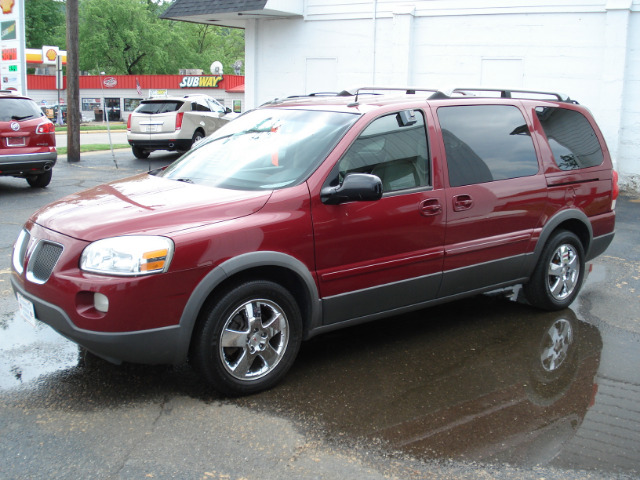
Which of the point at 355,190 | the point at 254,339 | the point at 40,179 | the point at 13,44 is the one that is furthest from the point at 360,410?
the point at 13,44

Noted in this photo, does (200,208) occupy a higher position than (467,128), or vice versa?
(467,128)

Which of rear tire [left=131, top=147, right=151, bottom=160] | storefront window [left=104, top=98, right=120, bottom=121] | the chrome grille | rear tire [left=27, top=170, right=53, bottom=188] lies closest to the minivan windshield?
the chrome grille

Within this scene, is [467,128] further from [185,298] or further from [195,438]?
[195,438]

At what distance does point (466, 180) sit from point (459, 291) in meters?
0.82

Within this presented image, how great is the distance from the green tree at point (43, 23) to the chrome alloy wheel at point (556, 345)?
70418mm

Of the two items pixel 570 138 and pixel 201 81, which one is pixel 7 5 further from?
pixel 201 81

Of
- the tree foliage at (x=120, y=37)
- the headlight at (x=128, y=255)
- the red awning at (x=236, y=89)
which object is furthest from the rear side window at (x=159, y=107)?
the tree foliage at (x=120, y=37)

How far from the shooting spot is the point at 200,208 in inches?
154

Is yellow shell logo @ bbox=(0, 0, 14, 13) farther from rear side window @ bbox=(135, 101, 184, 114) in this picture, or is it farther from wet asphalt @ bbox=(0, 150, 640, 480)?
wet asphalt @ bbox=(0, 150, 640, 480)

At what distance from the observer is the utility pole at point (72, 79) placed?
16625mm

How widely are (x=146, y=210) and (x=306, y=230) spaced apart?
0.94 metres

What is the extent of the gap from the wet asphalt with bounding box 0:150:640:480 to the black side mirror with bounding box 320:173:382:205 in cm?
114

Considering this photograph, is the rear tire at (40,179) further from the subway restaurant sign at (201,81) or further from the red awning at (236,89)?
the subway restaurant sign at (201,81)

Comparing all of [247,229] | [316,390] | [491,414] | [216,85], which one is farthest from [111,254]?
[216,85]
